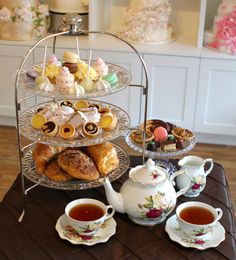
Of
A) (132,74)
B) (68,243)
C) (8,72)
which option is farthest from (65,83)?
(8,72)

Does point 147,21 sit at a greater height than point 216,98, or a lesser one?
greater

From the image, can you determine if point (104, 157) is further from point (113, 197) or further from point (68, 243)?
point (68, 243)

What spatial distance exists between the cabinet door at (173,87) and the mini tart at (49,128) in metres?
1.71

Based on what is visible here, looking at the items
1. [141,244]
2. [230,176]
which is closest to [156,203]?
[141,244]

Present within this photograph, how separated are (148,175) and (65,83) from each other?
42 centimetres

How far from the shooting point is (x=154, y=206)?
4.90 feet

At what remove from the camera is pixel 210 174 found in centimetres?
186

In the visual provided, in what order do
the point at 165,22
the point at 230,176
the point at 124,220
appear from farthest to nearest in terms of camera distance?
the point at 165,22 → the point at 230,176 → the point at 124,220

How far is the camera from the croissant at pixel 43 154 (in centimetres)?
168

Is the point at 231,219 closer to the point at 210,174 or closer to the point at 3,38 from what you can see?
the point at 210,174

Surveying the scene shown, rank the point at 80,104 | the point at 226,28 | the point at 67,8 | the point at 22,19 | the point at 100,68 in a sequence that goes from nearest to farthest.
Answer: the point at 100,68 → the point at 80,104 → the point at 226,28 → the point at 22,19 → the point at 67,8

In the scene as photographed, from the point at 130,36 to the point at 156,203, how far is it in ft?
6.81

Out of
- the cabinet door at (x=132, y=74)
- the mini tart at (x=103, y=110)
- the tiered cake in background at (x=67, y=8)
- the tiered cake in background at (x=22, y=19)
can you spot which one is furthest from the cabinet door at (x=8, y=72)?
the mini tart at (x=103, y=110)

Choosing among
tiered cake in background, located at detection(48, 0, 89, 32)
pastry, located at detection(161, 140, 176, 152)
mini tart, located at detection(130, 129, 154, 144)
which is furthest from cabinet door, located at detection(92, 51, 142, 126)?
pastry, located at detection(161, 140, 176, 152)
